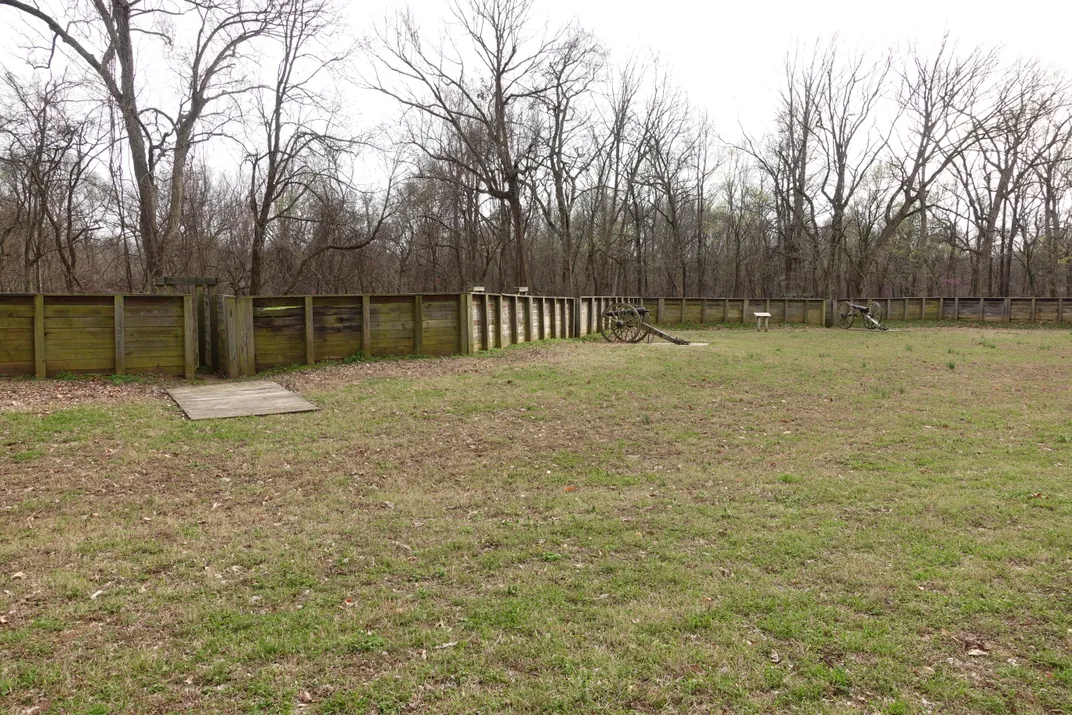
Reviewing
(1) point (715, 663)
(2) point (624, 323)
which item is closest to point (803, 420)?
(1) point (715, 663)

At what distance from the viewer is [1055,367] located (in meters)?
13.8

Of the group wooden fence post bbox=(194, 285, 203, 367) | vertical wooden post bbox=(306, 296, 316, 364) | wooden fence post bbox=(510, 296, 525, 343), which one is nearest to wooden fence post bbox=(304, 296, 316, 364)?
vertical wooden post bbox=(306, 296, 316, 364)

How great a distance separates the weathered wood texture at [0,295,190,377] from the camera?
34.9 ft

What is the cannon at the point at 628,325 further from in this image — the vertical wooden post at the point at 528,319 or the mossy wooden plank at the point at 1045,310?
the mossy wooden plank at the point at 1045,310

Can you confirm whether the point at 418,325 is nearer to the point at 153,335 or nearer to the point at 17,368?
the point at 153,335

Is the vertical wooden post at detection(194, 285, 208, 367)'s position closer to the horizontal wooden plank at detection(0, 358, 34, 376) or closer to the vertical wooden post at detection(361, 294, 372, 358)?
the horizontal wooden plank at detection(0, 358, 34, 376)

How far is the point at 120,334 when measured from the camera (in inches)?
444

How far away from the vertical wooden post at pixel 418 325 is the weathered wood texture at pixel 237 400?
12.0ft

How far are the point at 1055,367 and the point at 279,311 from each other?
16.2 m

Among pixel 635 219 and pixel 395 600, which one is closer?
pixel 395 600

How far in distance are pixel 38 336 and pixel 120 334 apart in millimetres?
1145

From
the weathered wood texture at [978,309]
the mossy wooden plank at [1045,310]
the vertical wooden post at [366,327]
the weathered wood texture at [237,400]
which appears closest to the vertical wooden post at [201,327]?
the weathered wood texture at [237,400]

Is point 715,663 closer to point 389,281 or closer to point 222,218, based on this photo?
point 222,218

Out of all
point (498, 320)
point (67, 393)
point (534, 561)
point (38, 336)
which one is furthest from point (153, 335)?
point (534, 561)
